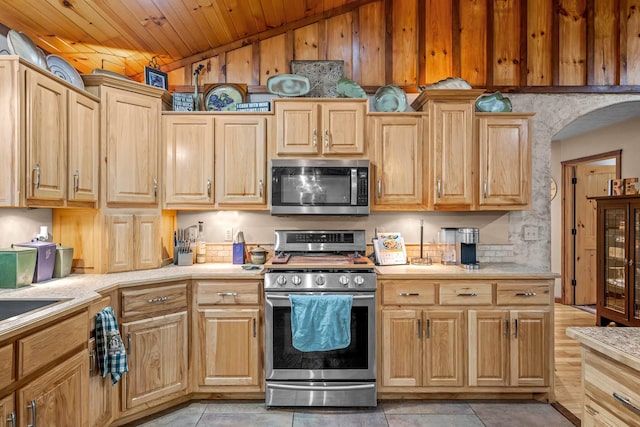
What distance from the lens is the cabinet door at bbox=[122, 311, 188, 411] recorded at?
2496mm

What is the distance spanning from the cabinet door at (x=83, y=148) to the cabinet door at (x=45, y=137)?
64 mm

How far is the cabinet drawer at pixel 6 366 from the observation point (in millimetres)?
1449

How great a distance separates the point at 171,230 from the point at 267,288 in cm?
116

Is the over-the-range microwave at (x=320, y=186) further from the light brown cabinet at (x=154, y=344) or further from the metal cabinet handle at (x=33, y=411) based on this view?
the metal cabinet handle at (x=33, y=411)

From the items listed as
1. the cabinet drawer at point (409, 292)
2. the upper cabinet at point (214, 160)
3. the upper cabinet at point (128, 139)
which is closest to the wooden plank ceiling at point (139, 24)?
the upper cabinet at point (128, 139)

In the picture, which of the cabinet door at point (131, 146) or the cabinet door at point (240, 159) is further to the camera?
the cabinet door at point (240, 159)

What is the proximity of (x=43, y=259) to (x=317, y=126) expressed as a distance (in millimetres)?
2044

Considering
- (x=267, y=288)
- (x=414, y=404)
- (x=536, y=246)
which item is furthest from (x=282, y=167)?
(x=536, y=246)

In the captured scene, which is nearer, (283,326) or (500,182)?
(283,326)

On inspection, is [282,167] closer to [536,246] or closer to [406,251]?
[406,251]

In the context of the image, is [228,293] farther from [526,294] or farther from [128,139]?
[526,294]

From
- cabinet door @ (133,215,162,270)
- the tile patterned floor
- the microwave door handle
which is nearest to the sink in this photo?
cabinet door @ (133,215,162,270)

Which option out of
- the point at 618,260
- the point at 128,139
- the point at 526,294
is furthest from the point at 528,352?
the point at 128,139

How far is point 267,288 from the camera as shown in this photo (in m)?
2.73
